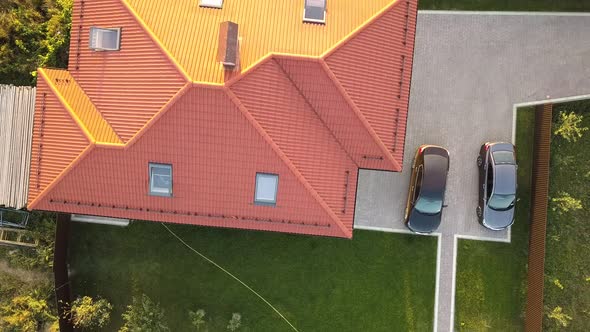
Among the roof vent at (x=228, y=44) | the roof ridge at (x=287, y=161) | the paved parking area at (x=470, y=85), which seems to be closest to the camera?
the roof vent at (x=228, y=44)

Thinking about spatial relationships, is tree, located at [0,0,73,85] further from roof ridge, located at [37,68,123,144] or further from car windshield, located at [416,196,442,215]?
car windshield, located at [416,196,442,215]

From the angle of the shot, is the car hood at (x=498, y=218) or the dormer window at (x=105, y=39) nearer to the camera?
the dormer window at (x=105, y=39)

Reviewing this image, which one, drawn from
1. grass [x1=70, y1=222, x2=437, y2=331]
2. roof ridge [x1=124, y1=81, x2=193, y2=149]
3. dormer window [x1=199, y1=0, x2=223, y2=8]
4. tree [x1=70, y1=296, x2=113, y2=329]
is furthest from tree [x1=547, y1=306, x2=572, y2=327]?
tree [x1=70, y1=296, x2=113, y2=329]

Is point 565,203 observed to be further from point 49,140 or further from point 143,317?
point 49,140

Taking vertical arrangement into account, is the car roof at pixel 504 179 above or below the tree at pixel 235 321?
above

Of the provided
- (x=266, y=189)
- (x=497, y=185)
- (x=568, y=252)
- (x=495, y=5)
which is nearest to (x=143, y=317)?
(x=266, y=189)

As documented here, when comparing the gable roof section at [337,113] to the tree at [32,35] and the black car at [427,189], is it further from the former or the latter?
the tree at [32,35]

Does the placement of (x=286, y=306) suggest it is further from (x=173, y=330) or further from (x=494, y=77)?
(x=494, y=77)

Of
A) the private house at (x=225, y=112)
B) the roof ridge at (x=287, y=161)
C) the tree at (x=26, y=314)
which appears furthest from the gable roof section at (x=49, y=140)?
the tree at (x=26, y=314)
